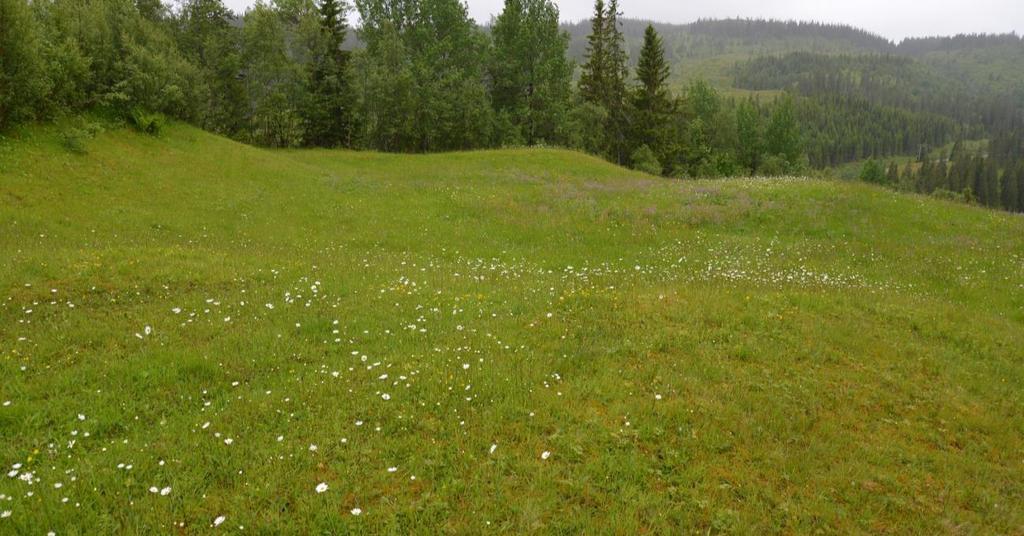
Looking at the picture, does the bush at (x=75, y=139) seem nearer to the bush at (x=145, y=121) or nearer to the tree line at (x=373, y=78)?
the tree line at (x=373, y=78)

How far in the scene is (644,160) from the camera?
206 feet

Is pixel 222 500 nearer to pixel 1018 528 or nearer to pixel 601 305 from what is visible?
pixel 601 305

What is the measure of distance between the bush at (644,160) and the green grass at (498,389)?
41.1 meters

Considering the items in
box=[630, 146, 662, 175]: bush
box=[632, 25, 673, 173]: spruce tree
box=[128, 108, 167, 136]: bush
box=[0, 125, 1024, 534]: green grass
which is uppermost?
box=[632, 25, 673, 173]: spruce tree

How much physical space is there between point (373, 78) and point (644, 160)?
31.6 meters

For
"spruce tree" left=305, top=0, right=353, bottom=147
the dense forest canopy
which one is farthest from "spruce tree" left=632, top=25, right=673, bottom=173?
"spruce tree" left=305, top=0, right=353, bottom=147

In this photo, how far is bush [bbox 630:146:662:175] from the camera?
6088 centimetres

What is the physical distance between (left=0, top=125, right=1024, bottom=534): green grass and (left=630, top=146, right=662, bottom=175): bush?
Answer: 4109 centimetres

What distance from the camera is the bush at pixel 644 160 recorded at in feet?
200

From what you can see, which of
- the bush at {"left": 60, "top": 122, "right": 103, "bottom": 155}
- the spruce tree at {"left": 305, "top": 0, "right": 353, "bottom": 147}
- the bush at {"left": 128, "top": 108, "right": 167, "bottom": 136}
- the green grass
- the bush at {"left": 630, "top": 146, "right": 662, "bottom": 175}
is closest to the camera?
the green grass

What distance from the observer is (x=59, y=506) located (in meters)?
6.01

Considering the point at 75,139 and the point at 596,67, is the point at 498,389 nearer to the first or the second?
the point at 75,139

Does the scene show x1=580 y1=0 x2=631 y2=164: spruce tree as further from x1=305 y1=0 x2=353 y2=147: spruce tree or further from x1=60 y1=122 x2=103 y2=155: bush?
x1=60 y1=122 x2=103 y2=155: bush

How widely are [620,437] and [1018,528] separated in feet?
16.0
